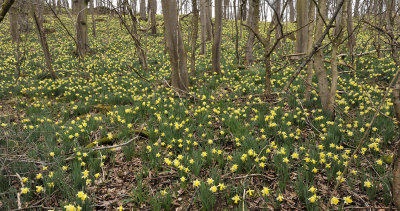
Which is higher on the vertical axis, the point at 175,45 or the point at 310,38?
the point at 175,45

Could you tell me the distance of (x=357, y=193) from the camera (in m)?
2.38

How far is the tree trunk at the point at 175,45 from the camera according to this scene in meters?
4.92

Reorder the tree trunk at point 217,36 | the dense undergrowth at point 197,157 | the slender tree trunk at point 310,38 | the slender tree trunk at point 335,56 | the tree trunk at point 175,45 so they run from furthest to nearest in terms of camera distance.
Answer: the tree trunk at point 217,36, the tree trunk at point 175,45, the slender tree trunk at point 310,38, the slender tree trunk at point 335,56, the dense undergrowth at point 197,157

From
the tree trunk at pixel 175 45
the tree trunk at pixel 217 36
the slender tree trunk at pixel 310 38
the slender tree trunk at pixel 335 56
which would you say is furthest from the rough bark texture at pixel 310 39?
the tree trunk at pixel 217 36

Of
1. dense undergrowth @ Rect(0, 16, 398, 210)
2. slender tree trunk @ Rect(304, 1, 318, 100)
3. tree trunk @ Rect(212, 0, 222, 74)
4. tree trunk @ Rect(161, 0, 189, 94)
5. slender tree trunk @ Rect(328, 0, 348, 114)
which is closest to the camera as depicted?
dense undergrowth @ Rect(0, 16, 398, 210)

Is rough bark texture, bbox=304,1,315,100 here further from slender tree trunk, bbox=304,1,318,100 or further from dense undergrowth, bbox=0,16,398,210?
dense undergrowth, bbox=0,16,398,210

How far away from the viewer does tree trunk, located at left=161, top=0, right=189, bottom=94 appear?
16.1 ft

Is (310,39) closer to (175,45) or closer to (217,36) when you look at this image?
(175,45)

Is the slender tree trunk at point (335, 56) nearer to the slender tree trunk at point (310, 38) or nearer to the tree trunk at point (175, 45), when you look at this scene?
the slender tree trunk at point (310, 38)

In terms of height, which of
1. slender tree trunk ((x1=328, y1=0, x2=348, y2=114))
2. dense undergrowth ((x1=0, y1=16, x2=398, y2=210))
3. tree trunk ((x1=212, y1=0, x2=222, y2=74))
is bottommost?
dense undergrowth ((x1=0, y1=16, x2=398, y2=210))

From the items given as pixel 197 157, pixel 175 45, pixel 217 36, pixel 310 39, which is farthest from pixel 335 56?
pixel 217 36

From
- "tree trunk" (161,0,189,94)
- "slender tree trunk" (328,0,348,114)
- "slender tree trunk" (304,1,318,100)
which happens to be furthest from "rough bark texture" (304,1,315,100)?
"tree trunk" (161,0,189,94)

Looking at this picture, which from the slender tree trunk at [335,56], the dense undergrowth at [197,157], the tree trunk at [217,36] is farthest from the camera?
the tree trunk at [217,36]

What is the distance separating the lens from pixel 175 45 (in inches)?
202
